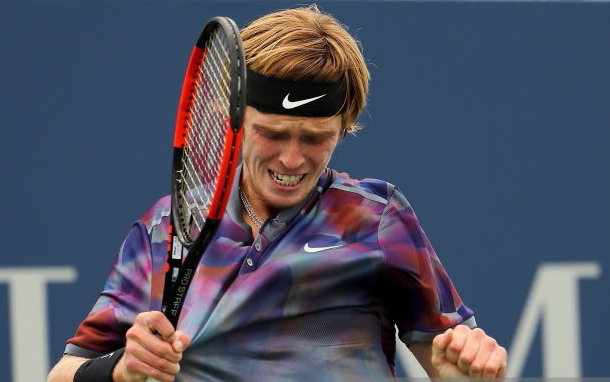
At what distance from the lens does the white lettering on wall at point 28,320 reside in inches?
201

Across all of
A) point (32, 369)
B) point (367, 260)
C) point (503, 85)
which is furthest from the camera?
Result: point (503, 85)

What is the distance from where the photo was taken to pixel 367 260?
9.79 feet

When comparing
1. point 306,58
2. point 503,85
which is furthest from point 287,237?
point 503,85

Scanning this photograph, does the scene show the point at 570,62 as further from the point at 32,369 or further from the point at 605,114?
the point at 32,369

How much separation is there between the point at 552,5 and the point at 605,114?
50 cm

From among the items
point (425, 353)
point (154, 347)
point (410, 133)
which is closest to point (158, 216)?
point (154, 347)

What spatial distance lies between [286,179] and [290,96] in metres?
0.19

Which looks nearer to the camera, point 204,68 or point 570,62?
point 204,68

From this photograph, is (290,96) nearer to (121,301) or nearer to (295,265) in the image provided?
(295,265)

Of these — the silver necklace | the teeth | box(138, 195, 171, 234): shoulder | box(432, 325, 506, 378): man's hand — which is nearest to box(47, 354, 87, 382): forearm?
box(138, 195, 171, 234): shoulder

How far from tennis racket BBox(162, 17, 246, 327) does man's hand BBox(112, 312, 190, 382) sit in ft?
0.52

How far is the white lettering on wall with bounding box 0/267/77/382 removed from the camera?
5.09 metres

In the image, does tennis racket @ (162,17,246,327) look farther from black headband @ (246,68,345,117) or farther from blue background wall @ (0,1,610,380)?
blue background wall @ (0,1,610,380)

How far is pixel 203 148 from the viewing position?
314 centimetres
